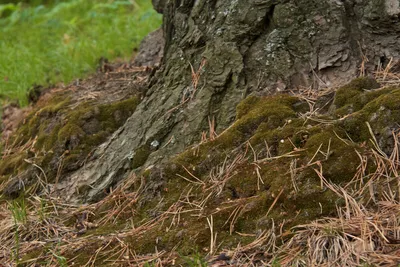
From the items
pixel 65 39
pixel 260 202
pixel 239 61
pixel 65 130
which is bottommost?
pixel 65 39

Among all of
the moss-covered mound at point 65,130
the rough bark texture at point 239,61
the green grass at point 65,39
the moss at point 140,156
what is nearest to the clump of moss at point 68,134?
the moss-covered mound at point 65,130

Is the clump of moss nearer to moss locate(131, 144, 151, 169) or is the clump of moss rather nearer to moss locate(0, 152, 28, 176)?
moss locate(0, 152, 28, 176)

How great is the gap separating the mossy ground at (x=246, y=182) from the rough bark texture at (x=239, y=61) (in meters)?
0.18

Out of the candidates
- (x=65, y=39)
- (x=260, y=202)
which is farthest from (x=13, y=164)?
(x=65, y=39)

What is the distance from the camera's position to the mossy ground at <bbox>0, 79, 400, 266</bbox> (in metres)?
2.70

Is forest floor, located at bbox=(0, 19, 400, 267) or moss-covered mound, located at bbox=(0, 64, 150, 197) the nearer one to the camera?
forest floor, located at bbox=(0, 19, 400, 267)

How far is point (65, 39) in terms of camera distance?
296 inches

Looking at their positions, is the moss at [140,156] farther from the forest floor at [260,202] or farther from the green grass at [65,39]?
the green grass at [65,39]

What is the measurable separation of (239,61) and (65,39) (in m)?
4.54

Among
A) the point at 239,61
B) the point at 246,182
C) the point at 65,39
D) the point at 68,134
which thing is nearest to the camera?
the point at 246,182

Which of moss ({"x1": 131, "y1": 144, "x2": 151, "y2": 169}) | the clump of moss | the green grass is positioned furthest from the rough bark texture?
the green grass

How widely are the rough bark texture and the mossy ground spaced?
0.60 feet

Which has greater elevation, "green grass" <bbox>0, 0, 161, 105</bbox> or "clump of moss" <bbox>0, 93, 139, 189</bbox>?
"clump of moss" <bbox>0, 93, 139, 189</bbox>

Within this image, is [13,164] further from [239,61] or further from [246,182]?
[246,182]
